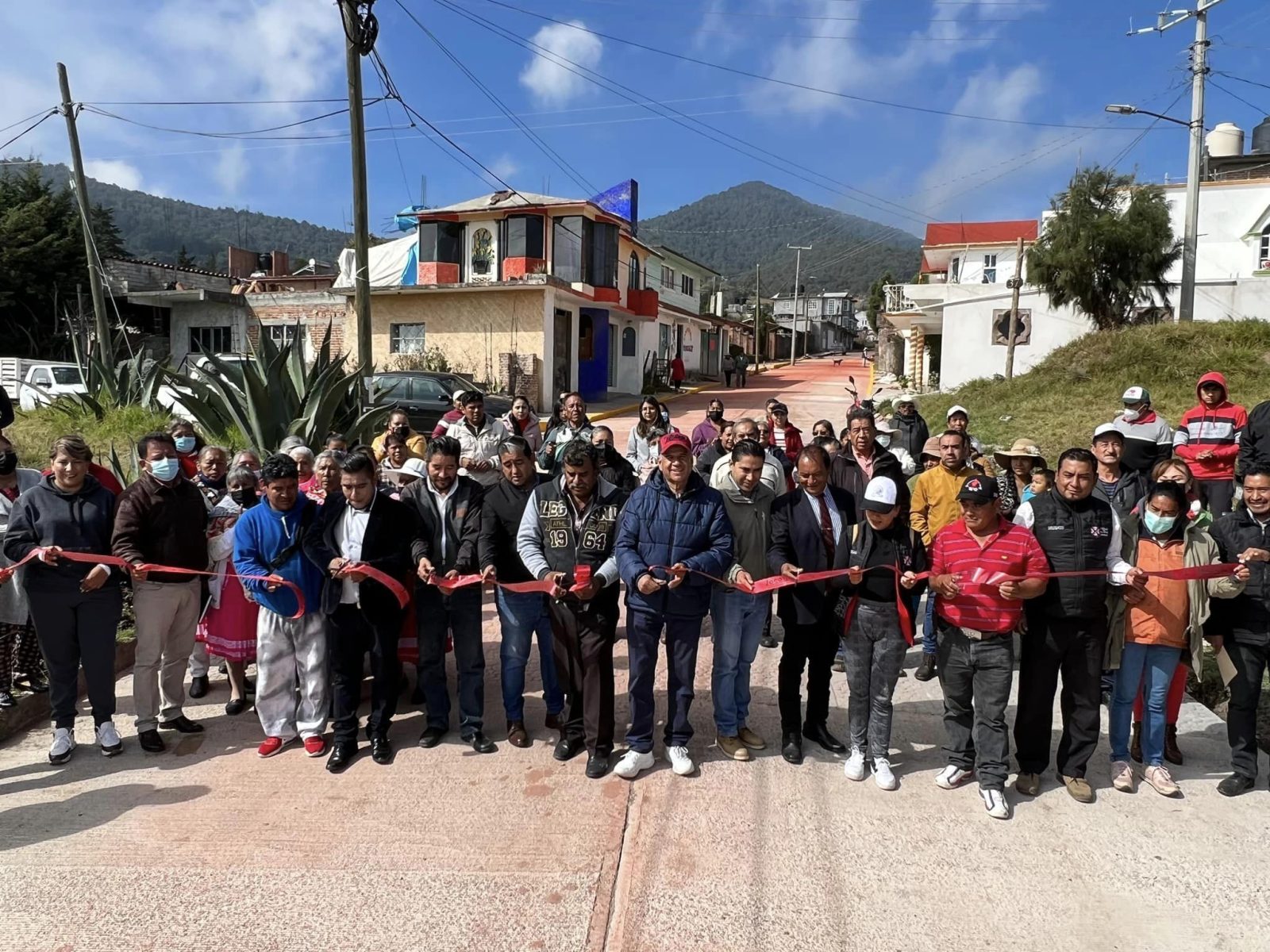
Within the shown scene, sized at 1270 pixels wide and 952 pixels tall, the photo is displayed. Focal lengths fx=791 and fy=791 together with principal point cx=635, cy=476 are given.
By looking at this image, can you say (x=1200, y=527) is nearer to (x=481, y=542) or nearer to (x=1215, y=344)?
(x=481, y=542)

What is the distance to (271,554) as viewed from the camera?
4.50 metres

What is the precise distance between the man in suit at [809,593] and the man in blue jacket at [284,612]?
8.83ft

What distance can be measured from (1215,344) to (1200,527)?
16769 millimetres

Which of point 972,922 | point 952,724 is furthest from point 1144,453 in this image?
point 972,922

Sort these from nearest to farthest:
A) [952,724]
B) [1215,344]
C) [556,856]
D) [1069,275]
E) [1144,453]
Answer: [556,856] → [952,724] → [1144,453] → [1215,344] → [1069,275]

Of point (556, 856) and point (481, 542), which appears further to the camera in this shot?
point (481, 542)

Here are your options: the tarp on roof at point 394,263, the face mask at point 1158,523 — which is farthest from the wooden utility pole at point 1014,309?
the face mask at point 1158,523

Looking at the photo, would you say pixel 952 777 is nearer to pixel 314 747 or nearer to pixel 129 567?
pixel 314 747

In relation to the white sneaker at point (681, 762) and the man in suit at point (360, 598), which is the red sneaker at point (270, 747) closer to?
the man in suit at point (360, 598)

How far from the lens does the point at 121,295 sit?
87.0 ft

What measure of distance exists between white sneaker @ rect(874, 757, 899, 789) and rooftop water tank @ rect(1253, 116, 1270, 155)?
50158 millimetres

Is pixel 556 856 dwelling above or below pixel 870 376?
below

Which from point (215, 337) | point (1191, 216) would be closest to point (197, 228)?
point (215, 337)

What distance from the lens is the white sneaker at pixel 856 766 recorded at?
4.29 meters
